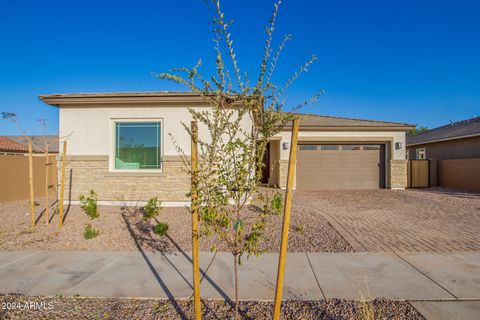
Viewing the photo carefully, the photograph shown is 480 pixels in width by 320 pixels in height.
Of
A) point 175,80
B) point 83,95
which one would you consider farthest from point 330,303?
point 83,95

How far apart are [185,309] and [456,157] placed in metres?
21.2

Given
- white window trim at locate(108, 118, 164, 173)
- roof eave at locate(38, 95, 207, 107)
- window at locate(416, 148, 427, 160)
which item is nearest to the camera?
roof eave at locate(38, 95, 207, 107)

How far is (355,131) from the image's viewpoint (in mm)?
15516

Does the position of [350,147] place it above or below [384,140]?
below

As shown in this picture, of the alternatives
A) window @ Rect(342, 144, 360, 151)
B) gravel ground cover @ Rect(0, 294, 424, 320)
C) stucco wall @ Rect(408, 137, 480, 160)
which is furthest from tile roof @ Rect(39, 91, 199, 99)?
stucco wall @ Rect(408, 137, 480, 160)

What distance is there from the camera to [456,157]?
18.7 meters

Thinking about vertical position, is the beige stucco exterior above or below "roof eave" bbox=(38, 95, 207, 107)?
below

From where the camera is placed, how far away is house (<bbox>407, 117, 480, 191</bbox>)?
15344 mm

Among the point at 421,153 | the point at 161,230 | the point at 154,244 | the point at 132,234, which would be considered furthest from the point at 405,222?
the point at 421,153

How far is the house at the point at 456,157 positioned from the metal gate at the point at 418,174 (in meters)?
0.63

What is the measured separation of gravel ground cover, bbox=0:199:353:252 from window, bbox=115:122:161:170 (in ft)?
5.95

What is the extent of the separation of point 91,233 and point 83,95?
5.21m

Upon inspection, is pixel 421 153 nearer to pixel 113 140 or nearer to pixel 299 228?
pixel 299 228

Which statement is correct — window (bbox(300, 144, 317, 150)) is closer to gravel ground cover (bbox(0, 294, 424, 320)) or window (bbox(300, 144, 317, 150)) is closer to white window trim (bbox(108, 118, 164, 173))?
white window trim (bbox(108, 118, 164, 173))
